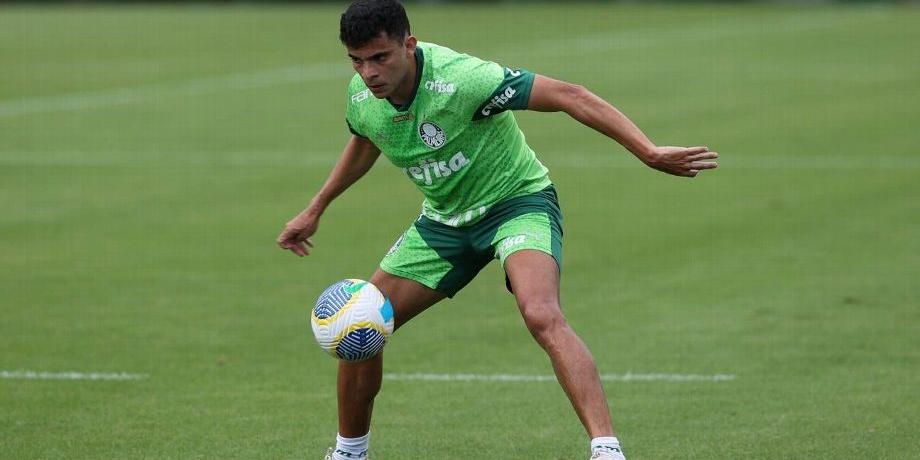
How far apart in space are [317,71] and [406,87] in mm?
23656

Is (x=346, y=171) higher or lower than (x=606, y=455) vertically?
higher

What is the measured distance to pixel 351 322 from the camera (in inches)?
302

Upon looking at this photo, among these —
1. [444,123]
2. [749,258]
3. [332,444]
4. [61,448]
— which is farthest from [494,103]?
[749,258]

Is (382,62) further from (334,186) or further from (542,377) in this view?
(542,377)

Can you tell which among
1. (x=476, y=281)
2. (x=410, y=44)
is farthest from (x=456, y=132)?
(x=476, y=281)

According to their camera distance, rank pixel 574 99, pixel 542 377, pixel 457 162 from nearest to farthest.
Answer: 1. pixel 574 99
2. pixel 457 162
3. pixel 542 377

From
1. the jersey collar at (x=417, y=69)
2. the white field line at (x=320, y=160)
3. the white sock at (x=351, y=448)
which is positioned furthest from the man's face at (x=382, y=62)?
the white field line at (x=320, y=160)

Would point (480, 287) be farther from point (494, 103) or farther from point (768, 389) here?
point (494, 103)

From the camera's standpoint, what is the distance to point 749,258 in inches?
567

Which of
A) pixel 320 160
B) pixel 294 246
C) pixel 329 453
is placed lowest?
pixel 320 160

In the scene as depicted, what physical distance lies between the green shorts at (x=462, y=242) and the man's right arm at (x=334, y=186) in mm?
511

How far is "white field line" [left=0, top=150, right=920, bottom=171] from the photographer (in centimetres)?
1984

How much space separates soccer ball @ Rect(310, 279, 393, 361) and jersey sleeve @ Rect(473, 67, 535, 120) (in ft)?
3.59

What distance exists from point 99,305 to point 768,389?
216 inches
